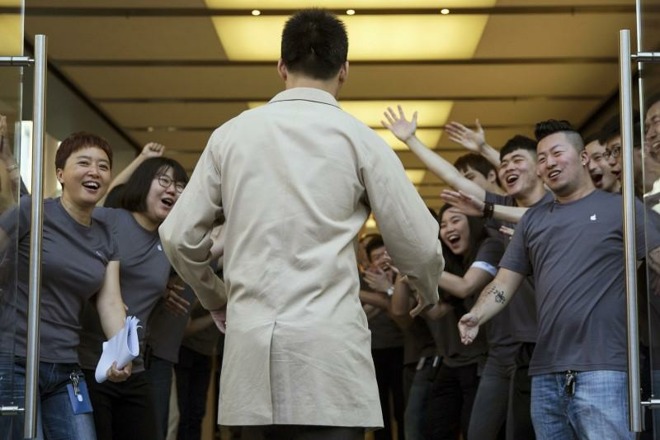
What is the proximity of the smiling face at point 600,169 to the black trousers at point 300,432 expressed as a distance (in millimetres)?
2256

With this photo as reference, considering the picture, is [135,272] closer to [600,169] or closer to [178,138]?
[600,169]

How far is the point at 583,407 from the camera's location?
3965mm

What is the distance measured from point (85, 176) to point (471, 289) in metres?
1.88

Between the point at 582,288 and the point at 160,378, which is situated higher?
the point at 582,288

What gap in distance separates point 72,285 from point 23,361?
0.63 m

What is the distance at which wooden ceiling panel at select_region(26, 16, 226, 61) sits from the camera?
8594 millimetres

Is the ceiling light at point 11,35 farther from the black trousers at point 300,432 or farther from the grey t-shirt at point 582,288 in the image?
the grey t-shirt at point 582,288

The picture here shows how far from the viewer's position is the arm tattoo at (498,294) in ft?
14.5

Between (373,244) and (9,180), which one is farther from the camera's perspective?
(373,244)

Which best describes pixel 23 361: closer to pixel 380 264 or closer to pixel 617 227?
Answer: pixel 617 227

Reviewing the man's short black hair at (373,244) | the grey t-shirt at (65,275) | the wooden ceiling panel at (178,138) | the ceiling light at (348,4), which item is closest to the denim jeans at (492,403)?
the grey t-shirt at (65,275)

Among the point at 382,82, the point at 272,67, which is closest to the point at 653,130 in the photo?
the point at 272,67

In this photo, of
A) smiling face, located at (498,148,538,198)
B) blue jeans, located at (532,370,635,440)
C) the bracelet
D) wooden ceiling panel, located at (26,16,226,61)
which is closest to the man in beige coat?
blue jeans, located at (532,370,635,440)

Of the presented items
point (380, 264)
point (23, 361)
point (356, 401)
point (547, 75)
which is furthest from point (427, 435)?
point (547, 75)
